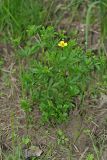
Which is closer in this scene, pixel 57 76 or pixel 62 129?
pixel 57 76

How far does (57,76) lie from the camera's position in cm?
259

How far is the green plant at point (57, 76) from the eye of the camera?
2545 mm

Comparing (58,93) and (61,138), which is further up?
(58,93)

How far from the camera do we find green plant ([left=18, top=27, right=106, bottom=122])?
254 centimetres

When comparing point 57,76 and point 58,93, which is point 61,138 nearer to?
point 58,93

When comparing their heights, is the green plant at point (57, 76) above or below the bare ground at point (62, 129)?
above

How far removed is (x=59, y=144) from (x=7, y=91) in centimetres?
57

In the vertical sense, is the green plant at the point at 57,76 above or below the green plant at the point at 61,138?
above

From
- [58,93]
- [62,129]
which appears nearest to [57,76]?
[58,93]

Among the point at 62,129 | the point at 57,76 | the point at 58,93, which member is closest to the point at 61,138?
the point at 62,129

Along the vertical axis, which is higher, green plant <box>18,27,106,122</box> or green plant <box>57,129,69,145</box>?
green plant <box>18,27,106,122</box>

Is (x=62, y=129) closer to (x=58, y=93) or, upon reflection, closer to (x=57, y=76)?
(x=58, y=93)

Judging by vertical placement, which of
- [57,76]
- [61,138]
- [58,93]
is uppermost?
[57,76]

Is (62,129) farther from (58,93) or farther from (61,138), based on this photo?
(58,93)
